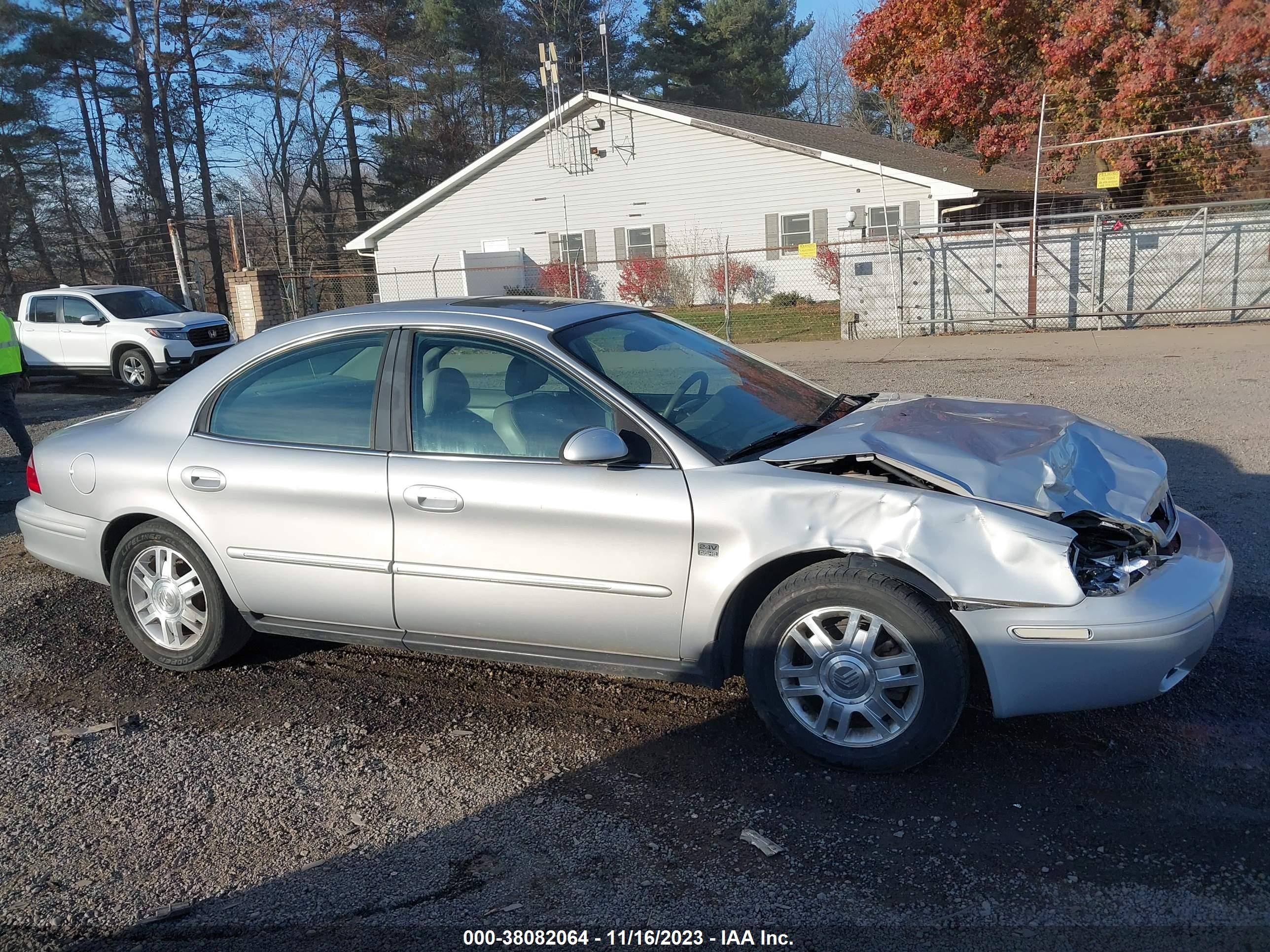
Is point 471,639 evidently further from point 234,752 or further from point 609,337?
point 609,337

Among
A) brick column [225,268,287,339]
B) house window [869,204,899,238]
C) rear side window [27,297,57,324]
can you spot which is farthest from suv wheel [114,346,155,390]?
house window [869,204,899,238]

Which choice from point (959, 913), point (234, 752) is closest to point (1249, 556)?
point (959, 913)

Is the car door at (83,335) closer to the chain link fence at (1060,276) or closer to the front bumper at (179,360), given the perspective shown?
the front bumper at (179,360)

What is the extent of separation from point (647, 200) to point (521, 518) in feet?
89.9

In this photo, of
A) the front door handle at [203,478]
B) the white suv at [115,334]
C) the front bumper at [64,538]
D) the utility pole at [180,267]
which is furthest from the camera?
the utility pole at [180,267]

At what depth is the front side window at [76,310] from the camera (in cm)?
1706

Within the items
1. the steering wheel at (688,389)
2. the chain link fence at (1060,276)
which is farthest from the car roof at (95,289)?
the steering wheel at (688,389)

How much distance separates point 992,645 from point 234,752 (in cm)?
287

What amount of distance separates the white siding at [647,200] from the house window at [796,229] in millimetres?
189

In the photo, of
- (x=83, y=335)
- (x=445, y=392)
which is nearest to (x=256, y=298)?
(x=83, y=335)

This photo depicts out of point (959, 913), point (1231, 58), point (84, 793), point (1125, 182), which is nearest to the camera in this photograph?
point (959, 913)

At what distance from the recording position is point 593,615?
12.5ft

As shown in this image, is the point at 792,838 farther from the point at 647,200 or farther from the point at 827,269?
the point at 647,200

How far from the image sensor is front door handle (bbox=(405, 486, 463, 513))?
3.96m
